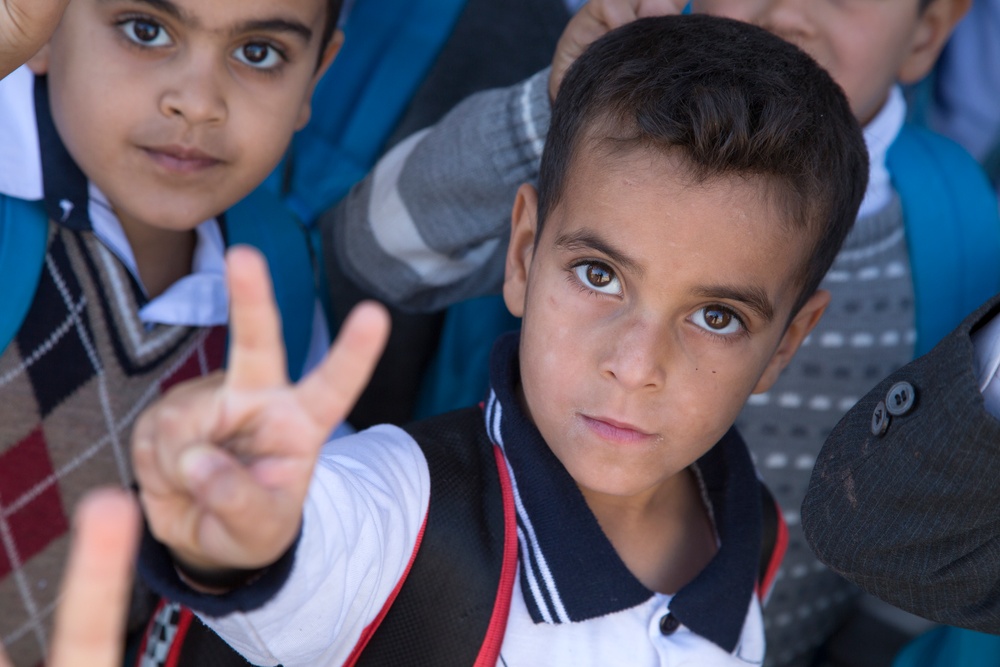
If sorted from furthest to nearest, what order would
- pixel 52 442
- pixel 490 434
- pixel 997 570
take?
1. pixel 52 442
2. pixel 490 434
3. pixel 997 570

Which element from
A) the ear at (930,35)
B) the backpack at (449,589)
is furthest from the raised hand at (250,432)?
the ear at (930,35)

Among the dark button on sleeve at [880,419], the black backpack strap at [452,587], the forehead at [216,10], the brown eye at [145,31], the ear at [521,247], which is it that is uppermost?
the forehead at [216,10]

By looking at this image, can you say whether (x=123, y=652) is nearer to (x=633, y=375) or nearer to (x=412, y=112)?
(x=633, y=375)

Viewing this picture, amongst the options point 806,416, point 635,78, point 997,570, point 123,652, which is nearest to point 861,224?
point 806,416

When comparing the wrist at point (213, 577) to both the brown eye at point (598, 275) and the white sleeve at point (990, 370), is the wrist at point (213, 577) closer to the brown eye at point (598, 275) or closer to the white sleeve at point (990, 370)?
the brown eye at point (598, 275)

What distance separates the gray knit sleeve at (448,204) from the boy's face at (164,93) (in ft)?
0.80

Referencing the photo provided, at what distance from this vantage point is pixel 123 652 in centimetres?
132

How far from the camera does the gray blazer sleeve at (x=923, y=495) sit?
86cm

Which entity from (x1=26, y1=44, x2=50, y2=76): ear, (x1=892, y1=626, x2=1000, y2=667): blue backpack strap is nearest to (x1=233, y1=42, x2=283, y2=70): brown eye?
(x1=26, y1=44, x2=50, y2=76): ear

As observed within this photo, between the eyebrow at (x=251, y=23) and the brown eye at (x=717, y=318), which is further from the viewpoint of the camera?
the eyebrow at (x=251, y=23)

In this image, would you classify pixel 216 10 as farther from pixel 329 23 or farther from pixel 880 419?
pixel 880 419

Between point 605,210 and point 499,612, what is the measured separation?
1.36ft

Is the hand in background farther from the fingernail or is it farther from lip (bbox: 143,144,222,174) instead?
lip (bbox: 143,144,222,174)

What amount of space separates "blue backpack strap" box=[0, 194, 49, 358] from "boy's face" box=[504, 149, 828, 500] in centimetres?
58
